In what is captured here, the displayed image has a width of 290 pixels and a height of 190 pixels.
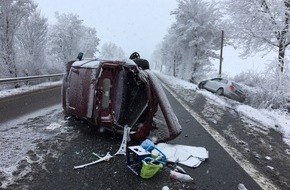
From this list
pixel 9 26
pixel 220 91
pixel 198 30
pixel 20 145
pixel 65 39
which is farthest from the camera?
pixel 65 39

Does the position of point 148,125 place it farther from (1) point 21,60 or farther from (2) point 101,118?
(1) point 21,60

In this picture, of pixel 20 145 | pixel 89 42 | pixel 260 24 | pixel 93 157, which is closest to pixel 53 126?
pixel 20 145

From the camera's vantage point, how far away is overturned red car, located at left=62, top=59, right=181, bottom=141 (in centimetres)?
532

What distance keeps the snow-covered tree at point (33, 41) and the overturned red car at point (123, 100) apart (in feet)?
64.5

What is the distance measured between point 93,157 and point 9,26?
1734 cm

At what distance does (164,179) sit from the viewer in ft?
12.6

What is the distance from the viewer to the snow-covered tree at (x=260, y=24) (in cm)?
1566

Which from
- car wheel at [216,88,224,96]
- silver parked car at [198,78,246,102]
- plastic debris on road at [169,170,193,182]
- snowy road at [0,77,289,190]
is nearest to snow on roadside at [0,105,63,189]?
snowy road at [0,77,289,190]

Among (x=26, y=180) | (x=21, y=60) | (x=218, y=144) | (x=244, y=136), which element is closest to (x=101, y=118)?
(x=26, y=180)

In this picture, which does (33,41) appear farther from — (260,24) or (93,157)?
(93,157)

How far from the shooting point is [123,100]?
5.49 metres

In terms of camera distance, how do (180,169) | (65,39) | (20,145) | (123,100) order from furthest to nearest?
(65,39) → (123,100) → (20,145) → (180,169)

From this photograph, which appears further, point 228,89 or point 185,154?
point 228,89

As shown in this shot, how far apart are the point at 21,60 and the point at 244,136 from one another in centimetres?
2086
